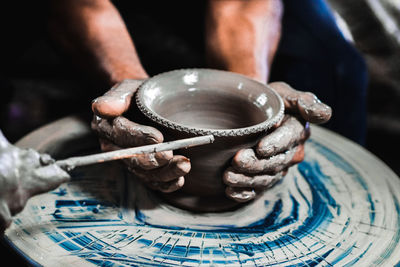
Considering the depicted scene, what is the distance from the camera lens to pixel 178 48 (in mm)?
2672

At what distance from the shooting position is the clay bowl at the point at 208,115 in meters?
1.05

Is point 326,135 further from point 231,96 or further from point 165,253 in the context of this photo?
point 165,253

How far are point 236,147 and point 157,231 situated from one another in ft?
0.95

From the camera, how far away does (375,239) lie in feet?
3.66

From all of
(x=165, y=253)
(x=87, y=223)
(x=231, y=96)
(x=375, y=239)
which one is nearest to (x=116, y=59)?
(x=231, y=96)

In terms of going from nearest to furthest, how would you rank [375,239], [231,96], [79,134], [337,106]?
[375,239] → [231,96] → [79,134] → [337,106]

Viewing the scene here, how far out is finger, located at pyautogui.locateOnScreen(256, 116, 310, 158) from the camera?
1.10 m

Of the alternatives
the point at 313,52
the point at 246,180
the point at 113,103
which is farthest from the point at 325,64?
the point at 113,103

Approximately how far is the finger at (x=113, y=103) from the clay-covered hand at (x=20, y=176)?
1.11 ft

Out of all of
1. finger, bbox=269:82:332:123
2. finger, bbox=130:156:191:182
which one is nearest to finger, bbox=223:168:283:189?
finger, bbox=130:156:191:182

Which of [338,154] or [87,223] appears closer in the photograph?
[87,223]

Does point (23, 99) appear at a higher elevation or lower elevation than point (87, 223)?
lower

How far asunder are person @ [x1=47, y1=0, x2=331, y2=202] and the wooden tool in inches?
2.4

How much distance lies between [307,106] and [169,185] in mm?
466
